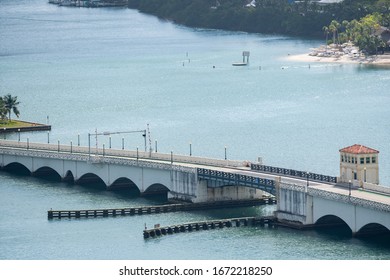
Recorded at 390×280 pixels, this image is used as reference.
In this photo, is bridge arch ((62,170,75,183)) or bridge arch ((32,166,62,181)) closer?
bridge arch ((62,170,75,183))

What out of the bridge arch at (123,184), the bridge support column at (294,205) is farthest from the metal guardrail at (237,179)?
the bridge arch at (123,184)

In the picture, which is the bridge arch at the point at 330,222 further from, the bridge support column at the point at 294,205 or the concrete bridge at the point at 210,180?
the bridge support column at the point at 294,205

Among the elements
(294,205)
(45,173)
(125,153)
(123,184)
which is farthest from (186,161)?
(294,205)

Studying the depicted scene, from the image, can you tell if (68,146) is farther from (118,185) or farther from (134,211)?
(134,211)

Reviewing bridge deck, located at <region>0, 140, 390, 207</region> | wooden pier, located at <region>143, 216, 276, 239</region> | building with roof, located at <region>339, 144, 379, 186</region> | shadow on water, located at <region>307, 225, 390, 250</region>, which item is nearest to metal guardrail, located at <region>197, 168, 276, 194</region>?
bridge deck, located at <region>0, 140, 390, 207</region>

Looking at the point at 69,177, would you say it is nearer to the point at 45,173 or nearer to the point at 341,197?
the point at 45,173

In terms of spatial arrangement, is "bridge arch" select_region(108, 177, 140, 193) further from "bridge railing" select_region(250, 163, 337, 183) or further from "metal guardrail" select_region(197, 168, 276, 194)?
"bridge railing" select_region(250, 163, 337, 183)

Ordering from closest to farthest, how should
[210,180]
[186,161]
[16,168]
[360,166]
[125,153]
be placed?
1. [360,166]
2. [210,180]
3. [186,161]
4. [125,153]
5. [16,168]
